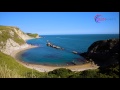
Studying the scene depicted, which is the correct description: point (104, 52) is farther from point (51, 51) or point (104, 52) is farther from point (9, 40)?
point (9, 40)

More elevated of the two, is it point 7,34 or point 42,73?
point 7,34

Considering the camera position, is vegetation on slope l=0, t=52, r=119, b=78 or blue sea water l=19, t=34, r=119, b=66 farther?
blue sea water l=19, t=34, r=119, b=66

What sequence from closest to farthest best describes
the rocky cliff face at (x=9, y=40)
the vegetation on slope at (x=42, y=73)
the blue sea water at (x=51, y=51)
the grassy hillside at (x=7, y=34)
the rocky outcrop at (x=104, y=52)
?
the vegetation on slope at (x=42, y=73), the grassy hillside at (x=7, y=34), the rocky cliff face at (x=9, y=40), the blue sea water at (x=51, y=51), the rocky outcrop at (x=104, y=52)

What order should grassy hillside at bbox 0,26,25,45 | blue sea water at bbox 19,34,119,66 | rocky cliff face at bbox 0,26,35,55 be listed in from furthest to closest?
blue sea water at bbox 19,34,119,66, rocky cliff face at bbox 0,26,35,55, grassy hillside at bbox 0,26,25,45

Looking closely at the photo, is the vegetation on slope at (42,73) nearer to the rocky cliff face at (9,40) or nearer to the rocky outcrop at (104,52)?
the rocky cliff face at (9,40)

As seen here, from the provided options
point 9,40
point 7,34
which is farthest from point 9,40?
point 7,34

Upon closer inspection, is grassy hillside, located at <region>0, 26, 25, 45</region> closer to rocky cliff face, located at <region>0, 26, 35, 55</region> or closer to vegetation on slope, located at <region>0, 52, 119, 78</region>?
rocky cliff face, located at <region>0, 26, 35, 55</region>

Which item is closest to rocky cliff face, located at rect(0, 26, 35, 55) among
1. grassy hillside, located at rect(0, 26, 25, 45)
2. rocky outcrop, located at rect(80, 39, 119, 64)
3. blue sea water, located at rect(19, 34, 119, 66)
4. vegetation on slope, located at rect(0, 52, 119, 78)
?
grassy hillside, located at rect(0, 26, 25, 45)

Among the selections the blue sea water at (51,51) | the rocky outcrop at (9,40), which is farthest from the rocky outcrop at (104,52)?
the rocky outcrop at (9,40)

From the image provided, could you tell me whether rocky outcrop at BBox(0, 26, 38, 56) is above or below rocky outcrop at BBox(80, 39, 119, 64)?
above

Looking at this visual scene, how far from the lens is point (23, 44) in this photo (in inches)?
391

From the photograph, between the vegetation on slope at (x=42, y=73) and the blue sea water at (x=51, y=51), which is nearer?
the vegetation on slope at (x=42, y=73)

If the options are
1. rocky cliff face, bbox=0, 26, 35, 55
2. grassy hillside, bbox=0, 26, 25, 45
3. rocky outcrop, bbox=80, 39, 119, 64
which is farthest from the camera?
rocky outcrop, bbox=80, 39, 119, 64
